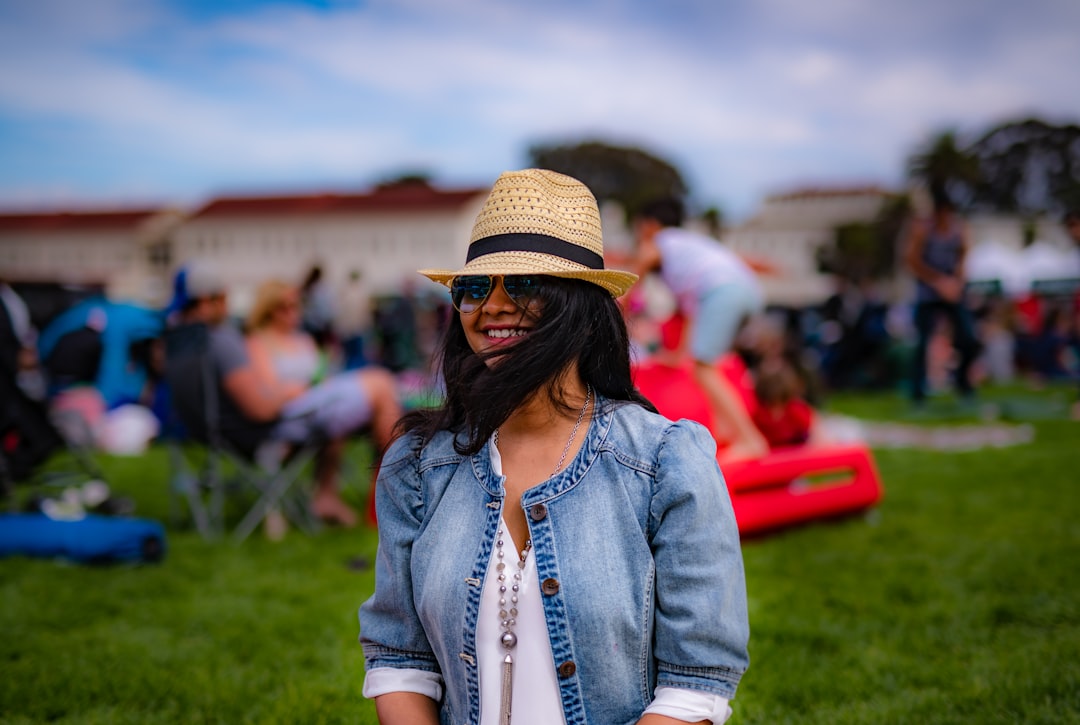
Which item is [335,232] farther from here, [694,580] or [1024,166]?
[694,580]

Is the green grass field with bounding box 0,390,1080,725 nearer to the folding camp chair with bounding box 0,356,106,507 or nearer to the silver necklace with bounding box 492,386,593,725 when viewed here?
the folding camp chair with bounding box 0,356,106,507

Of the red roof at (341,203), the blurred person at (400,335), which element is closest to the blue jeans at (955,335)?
the blurred person at (400,335)

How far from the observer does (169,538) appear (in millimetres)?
5262

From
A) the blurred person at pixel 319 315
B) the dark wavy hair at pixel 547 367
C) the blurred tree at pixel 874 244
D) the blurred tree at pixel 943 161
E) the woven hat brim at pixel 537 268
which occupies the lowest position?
the blurred tree at pixel 874 244

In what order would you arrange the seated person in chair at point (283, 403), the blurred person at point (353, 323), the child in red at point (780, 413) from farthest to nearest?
1. the blurred person at point (353, 323)
2. the child in red at point (780, 413)
3. the seated person in chair at point (283, 403)

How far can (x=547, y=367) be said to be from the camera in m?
1.63

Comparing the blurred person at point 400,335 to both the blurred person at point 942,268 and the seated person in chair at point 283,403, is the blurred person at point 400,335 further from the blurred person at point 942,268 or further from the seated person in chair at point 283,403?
the seated person in chair at point 283,403

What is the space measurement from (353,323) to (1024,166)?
2795 inches

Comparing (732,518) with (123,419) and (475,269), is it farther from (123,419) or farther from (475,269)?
(123,419)

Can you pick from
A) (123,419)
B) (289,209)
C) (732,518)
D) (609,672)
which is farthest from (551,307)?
(289,209)

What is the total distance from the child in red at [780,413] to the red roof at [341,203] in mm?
58517

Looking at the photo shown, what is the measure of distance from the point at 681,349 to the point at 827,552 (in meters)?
1.46

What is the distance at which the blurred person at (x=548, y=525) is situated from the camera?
1.54 meters

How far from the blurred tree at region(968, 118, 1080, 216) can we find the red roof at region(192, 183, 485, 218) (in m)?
41.1
